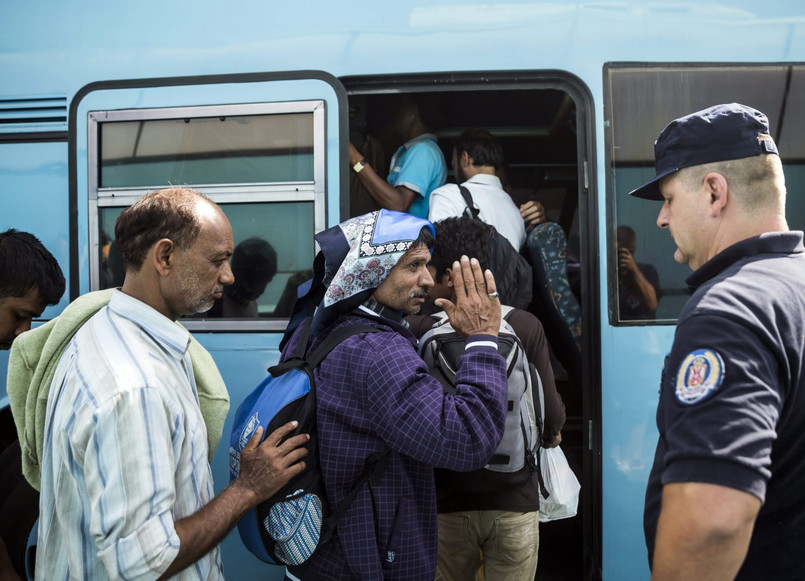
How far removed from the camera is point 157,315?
1.63 m

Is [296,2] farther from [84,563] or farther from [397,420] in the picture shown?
[84,563]

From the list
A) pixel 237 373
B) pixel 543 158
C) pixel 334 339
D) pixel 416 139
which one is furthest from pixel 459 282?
pixel 543 158

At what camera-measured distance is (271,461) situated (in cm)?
171

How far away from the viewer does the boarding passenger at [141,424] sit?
4.57ft

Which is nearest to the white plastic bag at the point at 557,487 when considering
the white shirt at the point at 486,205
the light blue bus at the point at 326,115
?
the light blue bus at the point at 326,115

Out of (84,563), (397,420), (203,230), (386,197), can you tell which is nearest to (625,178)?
(386,197)

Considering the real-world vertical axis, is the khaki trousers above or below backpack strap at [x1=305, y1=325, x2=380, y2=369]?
below

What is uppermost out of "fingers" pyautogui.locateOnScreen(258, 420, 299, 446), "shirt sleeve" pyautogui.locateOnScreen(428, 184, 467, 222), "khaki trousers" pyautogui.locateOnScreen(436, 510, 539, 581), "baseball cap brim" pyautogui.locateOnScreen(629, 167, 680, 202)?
"shirt sleeve" pyautogui.locateOnScreen(428, 184, 467, 222)

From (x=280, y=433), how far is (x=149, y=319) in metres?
0.44

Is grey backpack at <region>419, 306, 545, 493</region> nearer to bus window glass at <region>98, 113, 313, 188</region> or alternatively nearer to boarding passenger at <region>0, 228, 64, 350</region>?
bus window glass at <region>98, 113, 313, 188</region>

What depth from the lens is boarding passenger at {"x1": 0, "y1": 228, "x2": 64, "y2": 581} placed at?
2.31 metres

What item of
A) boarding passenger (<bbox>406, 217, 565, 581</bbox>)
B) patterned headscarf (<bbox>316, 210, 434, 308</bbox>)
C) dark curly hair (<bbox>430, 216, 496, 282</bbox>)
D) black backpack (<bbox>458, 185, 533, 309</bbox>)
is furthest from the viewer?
black backpack (<bbox>458, 185, 533, 309</bbox>)

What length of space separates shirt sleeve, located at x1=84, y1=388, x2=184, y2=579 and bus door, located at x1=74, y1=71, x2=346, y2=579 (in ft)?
4.33

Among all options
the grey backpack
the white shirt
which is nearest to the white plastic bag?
the grey backpack
